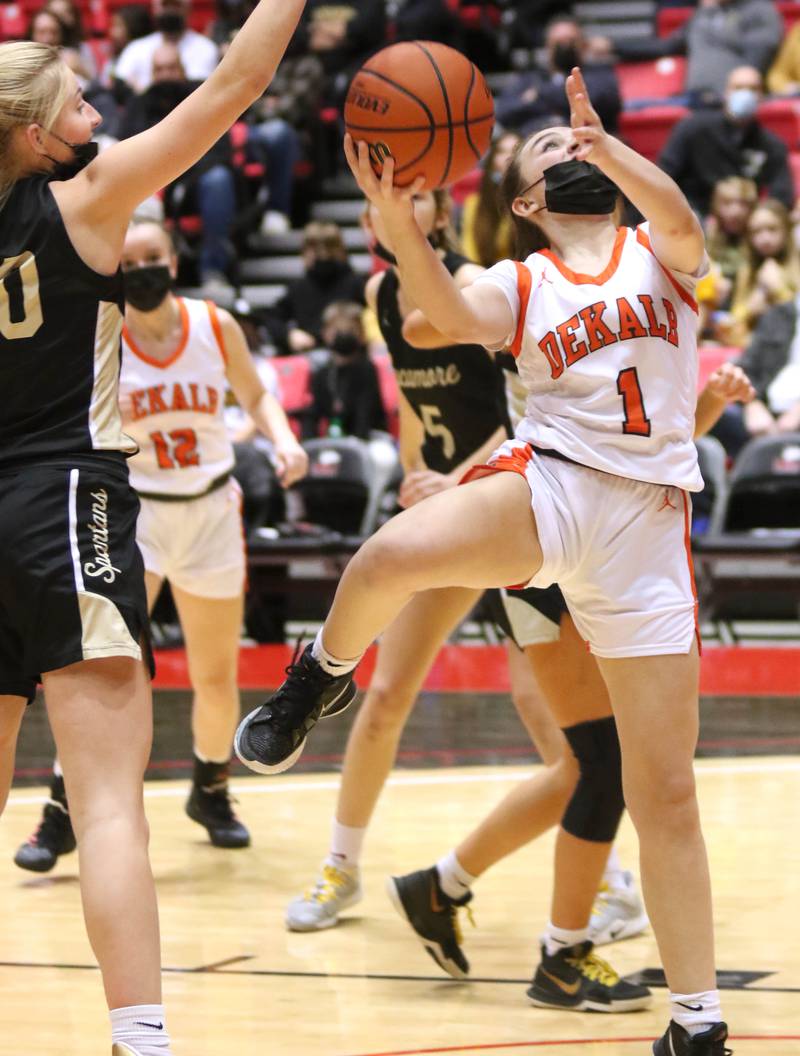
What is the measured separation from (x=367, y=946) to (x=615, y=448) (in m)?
1.87

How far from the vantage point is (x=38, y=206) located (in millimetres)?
3096

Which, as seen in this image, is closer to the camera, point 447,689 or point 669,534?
point 669,534

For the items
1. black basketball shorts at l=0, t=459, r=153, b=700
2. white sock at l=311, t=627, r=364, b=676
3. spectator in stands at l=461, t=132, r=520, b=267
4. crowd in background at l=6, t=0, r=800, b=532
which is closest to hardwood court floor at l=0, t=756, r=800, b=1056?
white sock at l=311, t=627, r=364, b=676

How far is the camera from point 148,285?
523cm

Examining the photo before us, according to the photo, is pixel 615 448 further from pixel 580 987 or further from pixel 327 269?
pixel 327 269

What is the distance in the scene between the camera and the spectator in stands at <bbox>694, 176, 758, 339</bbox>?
1068 cm

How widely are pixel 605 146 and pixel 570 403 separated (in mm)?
521

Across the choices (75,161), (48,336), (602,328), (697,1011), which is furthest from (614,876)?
(75,161)

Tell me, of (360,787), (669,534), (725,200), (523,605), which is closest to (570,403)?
(669,534)

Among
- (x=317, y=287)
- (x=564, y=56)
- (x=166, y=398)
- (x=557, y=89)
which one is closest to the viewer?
(x=166, y=398)

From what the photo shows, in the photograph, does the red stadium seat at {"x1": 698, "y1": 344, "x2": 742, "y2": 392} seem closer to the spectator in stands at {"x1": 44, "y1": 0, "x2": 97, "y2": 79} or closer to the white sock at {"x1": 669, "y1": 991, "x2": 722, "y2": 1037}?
the spectator in stands at {"x1": 44, "y1": 0, "x2": 97, "y2": 79}

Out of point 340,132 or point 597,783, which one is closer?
point 597,783

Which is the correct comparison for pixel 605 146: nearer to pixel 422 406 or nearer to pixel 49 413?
pixel 49 413

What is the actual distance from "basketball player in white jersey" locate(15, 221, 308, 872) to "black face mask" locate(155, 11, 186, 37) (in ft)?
29.2
